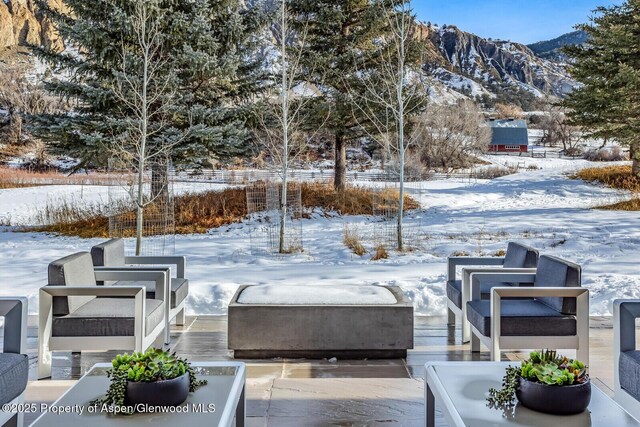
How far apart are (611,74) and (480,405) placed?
15.2 m

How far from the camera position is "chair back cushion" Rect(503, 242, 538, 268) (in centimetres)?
400

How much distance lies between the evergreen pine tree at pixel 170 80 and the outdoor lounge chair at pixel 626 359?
9.33 metres

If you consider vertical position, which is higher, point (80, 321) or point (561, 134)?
point (561, 134)

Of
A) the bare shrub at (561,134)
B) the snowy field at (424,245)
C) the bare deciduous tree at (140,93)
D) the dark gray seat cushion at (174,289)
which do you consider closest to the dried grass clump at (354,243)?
the snowy field at (424,245)

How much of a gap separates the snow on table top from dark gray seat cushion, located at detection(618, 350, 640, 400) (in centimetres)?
150

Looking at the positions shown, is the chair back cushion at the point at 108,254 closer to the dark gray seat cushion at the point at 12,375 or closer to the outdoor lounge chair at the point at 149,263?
the outdoor lounge chair at the point at 149,263

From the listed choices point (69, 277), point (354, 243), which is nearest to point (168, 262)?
point (69, 277)

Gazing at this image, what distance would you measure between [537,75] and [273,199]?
3733 inches

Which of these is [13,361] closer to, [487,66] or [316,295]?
[316,295]

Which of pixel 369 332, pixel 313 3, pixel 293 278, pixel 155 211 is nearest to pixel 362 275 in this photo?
pixel 293 278

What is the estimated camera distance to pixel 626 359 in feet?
8.11

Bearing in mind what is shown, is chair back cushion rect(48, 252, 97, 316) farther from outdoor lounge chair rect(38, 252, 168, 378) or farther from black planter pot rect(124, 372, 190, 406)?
black planter pot rect(124, 372, 190, 406)

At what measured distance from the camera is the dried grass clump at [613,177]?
16.5m

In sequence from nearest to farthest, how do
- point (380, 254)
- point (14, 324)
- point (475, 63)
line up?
Answer: point (14, 324), point (380, 254), point (475, 63)
